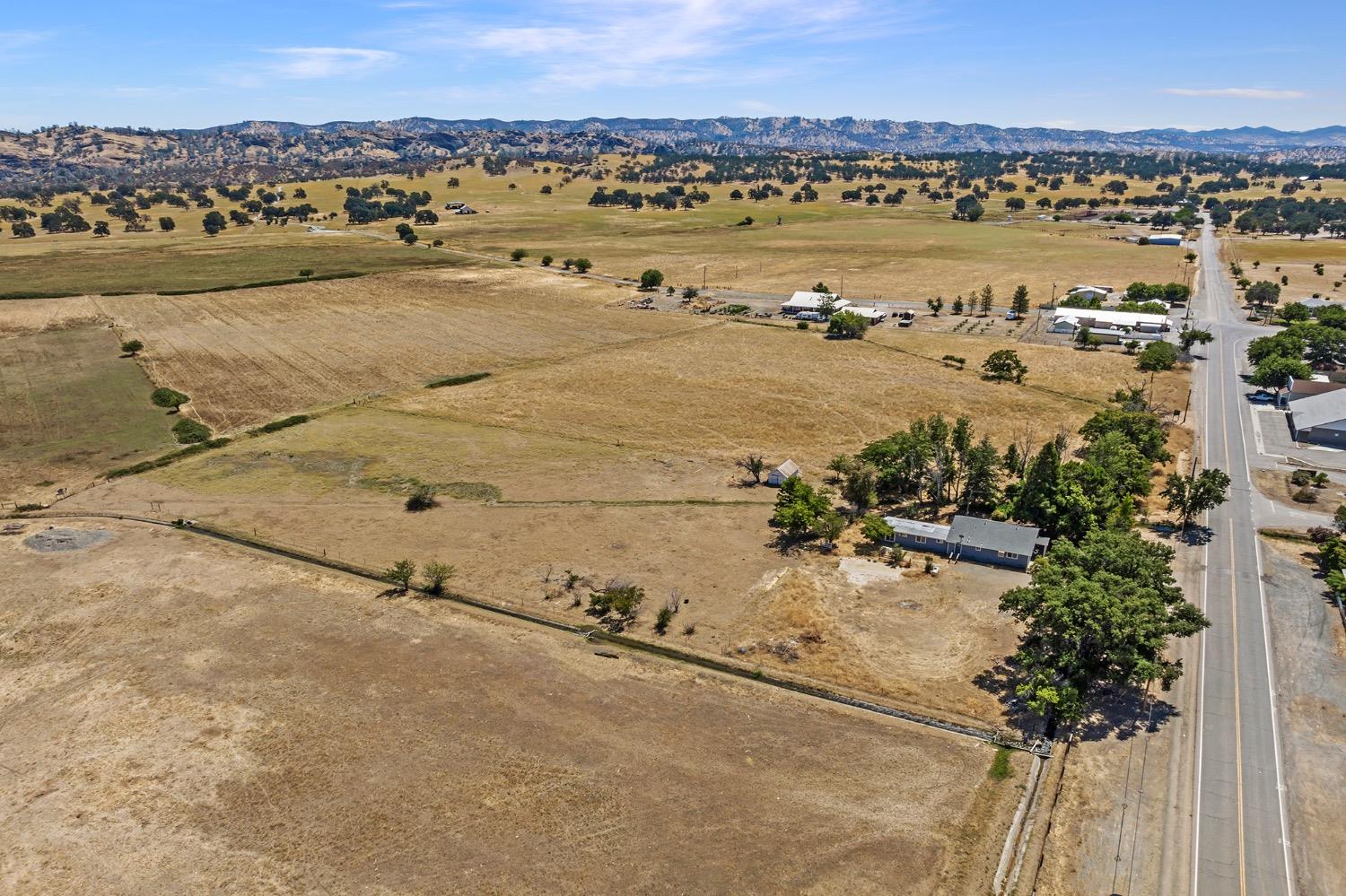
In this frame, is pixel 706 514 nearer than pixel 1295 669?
No

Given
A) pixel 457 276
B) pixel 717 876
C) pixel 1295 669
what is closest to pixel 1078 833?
pixel 717 876

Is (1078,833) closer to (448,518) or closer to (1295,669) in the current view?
(1295,669)

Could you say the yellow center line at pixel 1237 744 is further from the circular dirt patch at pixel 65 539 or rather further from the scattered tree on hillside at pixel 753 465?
the circular dirt patch at pixel 65 539

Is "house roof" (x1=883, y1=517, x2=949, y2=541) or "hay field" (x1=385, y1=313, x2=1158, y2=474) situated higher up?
"hay field" (x1=385, y1=313, x2=1158, y2=474)

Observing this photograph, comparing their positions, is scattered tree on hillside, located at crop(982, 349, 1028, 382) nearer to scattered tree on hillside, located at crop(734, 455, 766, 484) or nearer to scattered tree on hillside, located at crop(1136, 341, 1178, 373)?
scattered tree on hillside, located at crop(1136, 341, 1178, 373)

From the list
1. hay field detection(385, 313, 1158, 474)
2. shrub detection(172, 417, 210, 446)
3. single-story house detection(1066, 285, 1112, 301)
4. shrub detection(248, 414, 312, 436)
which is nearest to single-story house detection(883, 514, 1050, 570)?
hay field detection(385, 313, 1158, 474)

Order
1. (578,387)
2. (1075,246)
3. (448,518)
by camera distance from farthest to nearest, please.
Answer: (1075,246) < (578,387) < (448,518)

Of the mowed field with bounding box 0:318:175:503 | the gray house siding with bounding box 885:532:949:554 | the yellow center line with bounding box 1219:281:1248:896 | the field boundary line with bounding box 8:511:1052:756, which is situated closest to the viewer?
the yellow center line with bounding box 1219:281:1248:896
